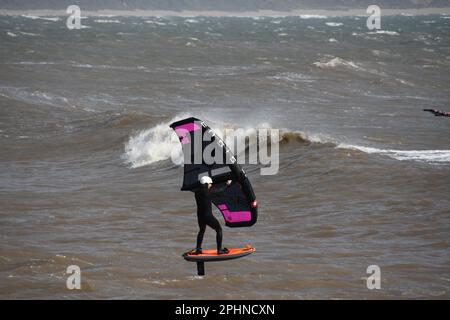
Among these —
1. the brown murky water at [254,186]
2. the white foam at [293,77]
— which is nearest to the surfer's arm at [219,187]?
the brown murky water at [254,186]

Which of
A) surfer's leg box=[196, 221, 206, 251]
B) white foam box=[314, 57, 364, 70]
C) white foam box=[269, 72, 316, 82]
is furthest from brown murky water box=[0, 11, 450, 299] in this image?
white foam box=[314, 57, 364, 70]

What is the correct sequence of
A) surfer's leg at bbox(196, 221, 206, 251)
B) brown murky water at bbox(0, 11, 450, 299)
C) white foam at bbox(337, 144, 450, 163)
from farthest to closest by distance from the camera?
white foam at bbox(337, 144, 450, 163) → brown murky water at bbox(0, 11, 450, 299) → surfer's leg at bbox(196, 221, 206, 251)

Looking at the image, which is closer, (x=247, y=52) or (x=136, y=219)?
(x=136, y=219)

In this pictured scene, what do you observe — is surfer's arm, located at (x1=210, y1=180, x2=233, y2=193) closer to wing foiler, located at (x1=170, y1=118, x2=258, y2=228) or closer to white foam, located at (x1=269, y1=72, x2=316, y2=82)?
wing foiler, located at (x1=170, y1=118, x2=258, y2=228)

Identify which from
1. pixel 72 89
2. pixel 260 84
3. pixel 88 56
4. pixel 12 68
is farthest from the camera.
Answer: pixel 88 56

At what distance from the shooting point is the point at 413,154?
68.7 feet

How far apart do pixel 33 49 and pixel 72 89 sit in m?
24.4

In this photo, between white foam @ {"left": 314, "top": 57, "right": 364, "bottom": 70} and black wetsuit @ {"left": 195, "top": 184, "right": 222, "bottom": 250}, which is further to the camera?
white foam @ {"left": 314, "top": 57, "right": 364, "bottom": 70}

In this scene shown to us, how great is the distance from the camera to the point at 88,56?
2256 inches

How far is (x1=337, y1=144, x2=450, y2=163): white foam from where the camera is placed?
2009cm

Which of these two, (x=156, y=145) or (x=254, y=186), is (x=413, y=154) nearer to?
(x=254, y=186)

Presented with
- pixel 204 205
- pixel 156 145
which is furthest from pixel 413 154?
pixel 204 205
